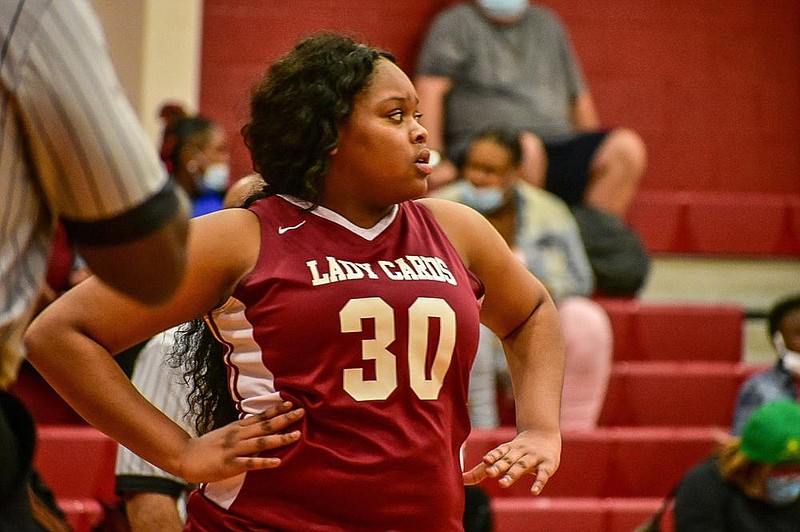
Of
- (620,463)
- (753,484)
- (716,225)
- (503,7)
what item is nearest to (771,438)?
(753,484)

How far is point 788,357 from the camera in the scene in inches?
193

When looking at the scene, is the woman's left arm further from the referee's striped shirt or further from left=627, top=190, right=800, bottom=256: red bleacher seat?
left=627, top=190, right=800, bottom=256: red bleacher seat

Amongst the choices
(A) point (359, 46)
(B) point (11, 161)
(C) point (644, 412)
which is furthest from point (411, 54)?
(B) point (11, 161)

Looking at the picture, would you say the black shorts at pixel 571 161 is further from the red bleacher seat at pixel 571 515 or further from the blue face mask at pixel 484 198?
the red bleacher seat at pixel 571 515

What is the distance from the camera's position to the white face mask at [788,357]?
485cm

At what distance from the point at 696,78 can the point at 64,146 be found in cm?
638

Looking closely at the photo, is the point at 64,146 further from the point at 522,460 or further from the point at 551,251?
the point at 551,251

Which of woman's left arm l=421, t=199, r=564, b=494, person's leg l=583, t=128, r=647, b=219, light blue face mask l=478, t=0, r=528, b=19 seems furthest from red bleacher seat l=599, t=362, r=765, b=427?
woman's left arm l=421, t=199, r=564, b=494

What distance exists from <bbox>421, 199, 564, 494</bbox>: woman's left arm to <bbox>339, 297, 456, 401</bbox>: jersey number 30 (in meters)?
0.18

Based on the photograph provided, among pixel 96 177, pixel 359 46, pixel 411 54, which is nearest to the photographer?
pixel 96 177

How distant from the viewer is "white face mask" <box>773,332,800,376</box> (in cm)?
485

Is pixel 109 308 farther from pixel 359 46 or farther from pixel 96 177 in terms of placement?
pixel 96 177

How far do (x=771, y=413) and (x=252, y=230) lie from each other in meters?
2.57

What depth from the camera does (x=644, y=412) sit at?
533cm
